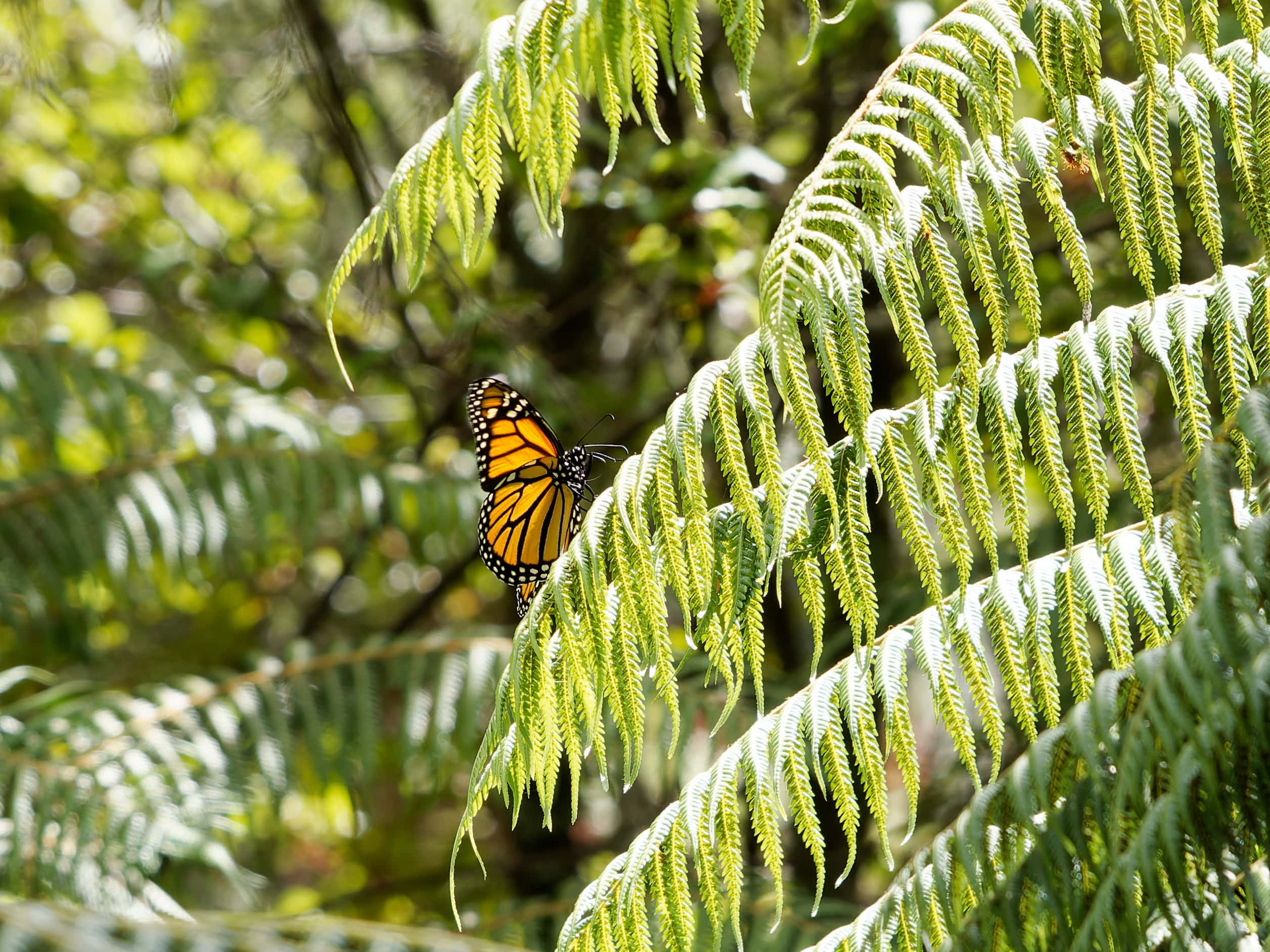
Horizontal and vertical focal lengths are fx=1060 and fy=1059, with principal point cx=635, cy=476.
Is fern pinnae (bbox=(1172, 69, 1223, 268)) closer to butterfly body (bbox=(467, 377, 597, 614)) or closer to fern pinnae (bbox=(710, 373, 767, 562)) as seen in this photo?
fern pinnae (bbox=(710, 373, 767, 562))

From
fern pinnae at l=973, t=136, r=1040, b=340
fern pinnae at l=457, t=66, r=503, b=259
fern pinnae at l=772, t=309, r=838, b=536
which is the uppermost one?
fern pinnae at l=457, t=66, r=503, b=259

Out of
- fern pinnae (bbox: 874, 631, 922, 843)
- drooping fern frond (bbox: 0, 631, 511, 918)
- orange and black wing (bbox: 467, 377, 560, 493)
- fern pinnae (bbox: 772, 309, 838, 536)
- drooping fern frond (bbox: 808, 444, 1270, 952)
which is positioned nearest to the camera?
drooping fern frond (bbox: 808, 444, 1270, 952)

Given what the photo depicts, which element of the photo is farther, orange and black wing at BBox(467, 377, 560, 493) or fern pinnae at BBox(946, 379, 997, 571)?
orange and black wing at BBox(467, 377, 560, 493)

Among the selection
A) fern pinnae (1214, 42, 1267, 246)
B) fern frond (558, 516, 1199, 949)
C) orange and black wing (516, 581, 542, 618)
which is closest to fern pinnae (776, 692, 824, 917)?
fern frond (558, 516, 1199, 949)

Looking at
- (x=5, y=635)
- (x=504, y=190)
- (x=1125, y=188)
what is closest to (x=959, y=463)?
(x=1125, y=188)

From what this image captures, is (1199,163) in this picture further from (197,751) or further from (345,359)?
(345,359)

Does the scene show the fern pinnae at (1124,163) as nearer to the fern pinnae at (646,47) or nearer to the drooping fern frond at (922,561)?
the drooping fern frond at (922,561)

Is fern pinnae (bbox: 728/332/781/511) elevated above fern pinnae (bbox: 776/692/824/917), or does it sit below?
above

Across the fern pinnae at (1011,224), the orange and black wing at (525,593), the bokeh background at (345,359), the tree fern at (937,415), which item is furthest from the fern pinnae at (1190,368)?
the orange and black wing at (525,593)
